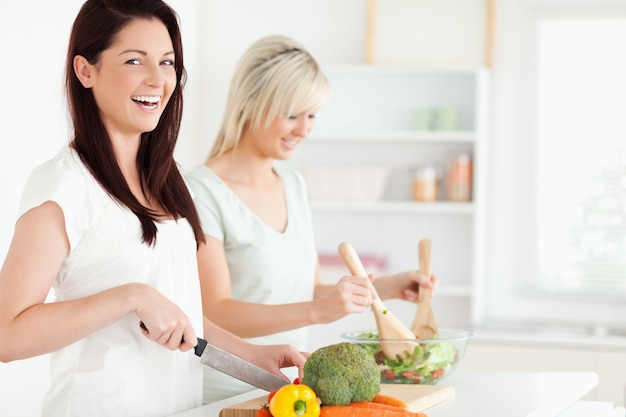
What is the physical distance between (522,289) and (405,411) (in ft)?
9.86

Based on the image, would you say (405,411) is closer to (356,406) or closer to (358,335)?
(356,406)

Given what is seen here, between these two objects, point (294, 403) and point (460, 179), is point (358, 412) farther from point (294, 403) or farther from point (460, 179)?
point (460, 179)

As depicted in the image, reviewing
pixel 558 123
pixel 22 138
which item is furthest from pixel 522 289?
pixel 22 138

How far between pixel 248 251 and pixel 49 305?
779 millimetres

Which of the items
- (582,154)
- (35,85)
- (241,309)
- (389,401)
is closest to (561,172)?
(582,154)

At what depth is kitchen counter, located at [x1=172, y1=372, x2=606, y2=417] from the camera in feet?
6.11

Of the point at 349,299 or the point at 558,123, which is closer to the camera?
the point at 349,299

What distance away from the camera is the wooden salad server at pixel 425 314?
7.70 feet

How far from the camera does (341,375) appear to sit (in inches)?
64.6

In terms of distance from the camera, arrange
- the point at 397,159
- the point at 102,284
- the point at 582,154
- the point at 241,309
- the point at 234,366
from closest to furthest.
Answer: the point at 102,284
the point at 234,366
the point at 241,309
the point at 582,154
the point at 397,159

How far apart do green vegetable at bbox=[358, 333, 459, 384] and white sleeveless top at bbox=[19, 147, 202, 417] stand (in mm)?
537

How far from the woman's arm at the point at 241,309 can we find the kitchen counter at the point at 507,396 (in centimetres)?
15

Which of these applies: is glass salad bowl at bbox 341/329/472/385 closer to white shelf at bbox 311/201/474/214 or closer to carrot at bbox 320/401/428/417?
carrot at bbox 320/401/428/417

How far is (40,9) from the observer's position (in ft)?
11.2
